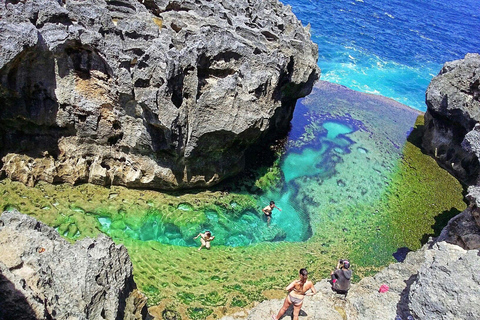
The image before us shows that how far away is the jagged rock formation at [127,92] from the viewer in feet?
40.1

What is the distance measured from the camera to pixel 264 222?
1548 centimetres

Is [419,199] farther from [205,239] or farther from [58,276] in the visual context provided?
[58,276]

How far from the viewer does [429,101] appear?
22.1 m

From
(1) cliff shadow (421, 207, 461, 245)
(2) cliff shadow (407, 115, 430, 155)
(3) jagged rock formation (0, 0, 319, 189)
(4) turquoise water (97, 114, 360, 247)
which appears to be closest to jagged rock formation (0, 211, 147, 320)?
(4) turquoise water (97, 114, 360, 247)

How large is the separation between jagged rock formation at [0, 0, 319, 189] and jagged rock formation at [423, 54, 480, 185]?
11014 mm

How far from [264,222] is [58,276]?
379 inches

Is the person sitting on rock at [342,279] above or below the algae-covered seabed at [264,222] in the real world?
above

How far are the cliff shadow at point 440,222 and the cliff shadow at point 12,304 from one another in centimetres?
1565

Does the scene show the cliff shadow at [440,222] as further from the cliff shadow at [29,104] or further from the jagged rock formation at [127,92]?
the cliff shadow at [29,104]

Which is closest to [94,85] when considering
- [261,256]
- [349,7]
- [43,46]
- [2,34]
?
[43,46]

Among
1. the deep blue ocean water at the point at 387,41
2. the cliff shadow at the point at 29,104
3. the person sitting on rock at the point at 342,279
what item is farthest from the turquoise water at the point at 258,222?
the deep blue ocean water at the point at 387,41

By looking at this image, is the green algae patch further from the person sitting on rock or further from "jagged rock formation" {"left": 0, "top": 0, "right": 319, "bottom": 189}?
"jagged rock formation" {"left": 0, "top": 0, "right": 319, "bottom": 189}

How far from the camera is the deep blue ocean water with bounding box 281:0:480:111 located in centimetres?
3531

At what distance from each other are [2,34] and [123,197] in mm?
6628
